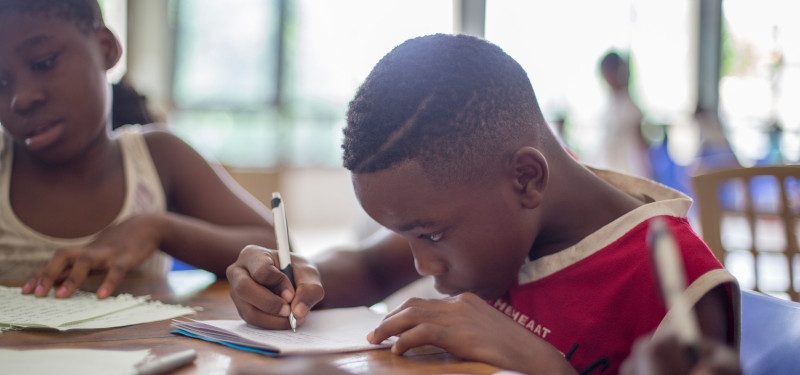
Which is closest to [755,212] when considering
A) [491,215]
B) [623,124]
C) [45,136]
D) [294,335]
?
[491,215]

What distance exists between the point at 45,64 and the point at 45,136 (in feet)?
0.40

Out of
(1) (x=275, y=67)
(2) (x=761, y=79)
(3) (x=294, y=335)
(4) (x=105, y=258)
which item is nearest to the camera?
(3) (x=294, y=335)

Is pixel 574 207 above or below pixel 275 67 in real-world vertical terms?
above

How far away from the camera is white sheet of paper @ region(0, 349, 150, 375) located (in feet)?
1.97

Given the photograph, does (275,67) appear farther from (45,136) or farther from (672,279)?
(672,279)

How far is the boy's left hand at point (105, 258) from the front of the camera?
0.97 metres

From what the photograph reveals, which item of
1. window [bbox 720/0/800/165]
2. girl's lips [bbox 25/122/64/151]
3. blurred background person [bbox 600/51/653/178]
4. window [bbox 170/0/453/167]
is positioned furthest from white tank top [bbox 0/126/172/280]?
window [bbox 720/0/800/165]

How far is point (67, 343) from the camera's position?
2.36 ft

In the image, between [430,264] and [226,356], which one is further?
[430,264]

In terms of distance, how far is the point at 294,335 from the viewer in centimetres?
78

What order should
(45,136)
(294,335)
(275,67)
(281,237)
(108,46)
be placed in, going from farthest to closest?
(275,67) → (108,46) → (45,136) → (281,237) → (294,335)

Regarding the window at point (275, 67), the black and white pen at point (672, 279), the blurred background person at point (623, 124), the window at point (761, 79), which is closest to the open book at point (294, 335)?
the black and white pen at point (672, 279)

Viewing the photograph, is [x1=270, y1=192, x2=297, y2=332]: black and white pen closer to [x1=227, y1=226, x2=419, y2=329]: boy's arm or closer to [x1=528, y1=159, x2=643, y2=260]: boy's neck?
[x1=227, y1=226, x2=419, y2=329]: boy's arm

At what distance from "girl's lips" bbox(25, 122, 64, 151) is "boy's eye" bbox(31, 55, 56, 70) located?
0.32ft
